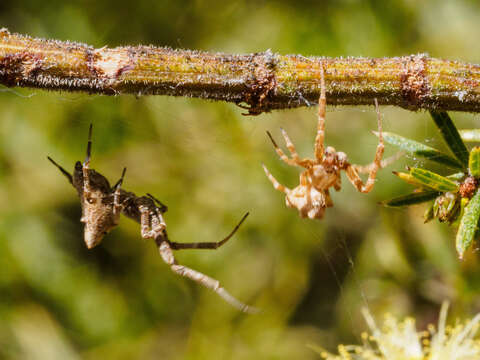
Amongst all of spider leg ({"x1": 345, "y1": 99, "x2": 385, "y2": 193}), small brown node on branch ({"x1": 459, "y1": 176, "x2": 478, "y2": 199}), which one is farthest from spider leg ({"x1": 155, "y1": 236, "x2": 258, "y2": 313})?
small brown node on branch ({"x1": 459, "y1": 176, "x2": 478, "y2": 199})

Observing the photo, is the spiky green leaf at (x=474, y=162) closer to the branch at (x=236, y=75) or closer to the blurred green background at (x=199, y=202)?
the branch at (x=236, y=75)

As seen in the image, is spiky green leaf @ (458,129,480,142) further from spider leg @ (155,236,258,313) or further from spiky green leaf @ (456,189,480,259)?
spider leg @ (155,236,258,313)

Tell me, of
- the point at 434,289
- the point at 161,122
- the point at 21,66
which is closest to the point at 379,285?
the point at 434,289

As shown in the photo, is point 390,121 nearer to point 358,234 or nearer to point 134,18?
point 358,234

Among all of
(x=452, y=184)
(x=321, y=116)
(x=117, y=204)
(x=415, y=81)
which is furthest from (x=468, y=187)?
(x=117, y=204)

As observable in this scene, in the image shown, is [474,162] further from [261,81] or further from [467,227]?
[261,81]

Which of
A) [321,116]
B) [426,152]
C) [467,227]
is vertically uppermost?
[321,116]
